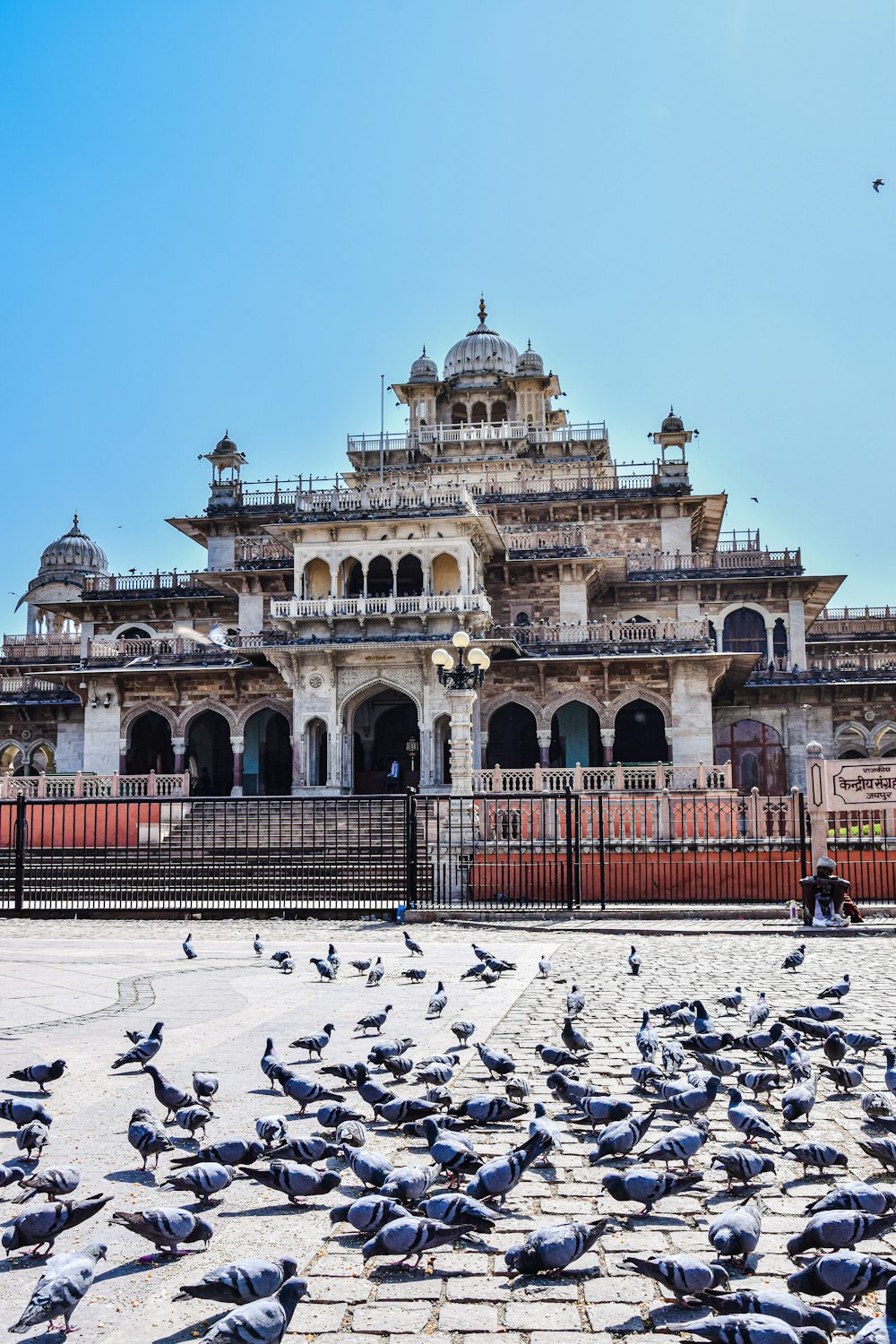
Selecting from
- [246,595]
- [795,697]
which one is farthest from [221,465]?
[795,697]

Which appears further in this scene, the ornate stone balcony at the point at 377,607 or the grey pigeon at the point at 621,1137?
the ornate stone balcony at the point at 377,607

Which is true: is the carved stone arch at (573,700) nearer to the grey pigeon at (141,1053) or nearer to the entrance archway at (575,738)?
the entrance archway at (575,738)

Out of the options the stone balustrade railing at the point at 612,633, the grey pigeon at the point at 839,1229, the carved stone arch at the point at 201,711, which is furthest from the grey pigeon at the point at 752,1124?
the carved stone arch at the point at 201,711

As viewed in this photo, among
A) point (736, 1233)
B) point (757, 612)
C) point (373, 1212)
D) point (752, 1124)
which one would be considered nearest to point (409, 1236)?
point (373, 1212)

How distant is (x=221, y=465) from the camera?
40219 millimetres

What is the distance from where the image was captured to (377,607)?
30.8 metres

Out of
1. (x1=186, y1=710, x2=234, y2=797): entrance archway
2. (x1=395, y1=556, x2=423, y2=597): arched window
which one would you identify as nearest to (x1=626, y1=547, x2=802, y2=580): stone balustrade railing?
(x1=395, y1=556, x2=423, y2=597): arched window

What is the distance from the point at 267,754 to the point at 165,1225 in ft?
109

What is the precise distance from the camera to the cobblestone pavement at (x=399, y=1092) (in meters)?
3.40

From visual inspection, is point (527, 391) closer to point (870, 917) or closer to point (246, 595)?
point (246, 595)

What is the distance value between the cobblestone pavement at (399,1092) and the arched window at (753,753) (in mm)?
22929

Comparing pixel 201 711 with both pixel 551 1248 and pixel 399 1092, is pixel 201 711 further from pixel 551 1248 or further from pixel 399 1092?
pixel 551 1248

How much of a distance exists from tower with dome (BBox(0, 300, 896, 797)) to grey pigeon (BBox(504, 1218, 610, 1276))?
22.6m

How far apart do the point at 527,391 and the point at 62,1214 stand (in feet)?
130
